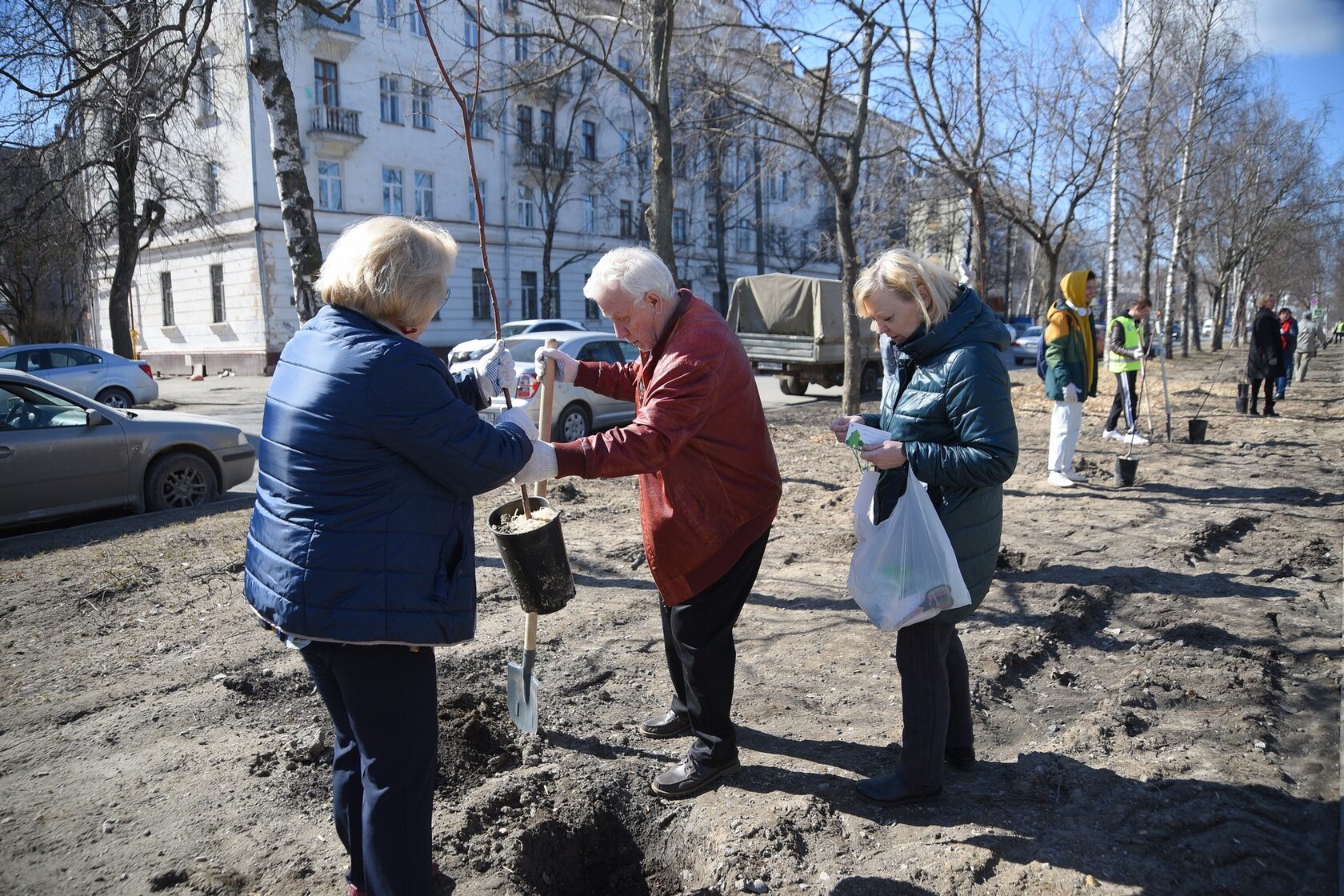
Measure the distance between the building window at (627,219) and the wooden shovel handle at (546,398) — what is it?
36.1 m

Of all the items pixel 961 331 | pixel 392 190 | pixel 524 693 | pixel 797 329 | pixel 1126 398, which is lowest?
pixel 524 693

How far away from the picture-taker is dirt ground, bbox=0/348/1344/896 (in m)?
2.62

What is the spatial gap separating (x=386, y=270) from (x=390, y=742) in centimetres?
113

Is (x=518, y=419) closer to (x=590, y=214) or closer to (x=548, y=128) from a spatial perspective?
(x=548, y=128)

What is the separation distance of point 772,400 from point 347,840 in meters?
16.4

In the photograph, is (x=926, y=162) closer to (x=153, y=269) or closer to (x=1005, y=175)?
(x=1005, y=175)

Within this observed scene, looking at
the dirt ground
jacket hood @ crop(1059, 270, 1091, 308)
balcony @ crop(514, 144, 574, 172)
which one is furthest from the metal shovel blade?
balcony @ crop(514, 144, 574, 172)

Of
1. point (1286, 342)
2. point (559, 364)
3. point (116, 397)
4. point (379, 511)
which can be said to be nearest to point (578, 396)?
point (559, 364)

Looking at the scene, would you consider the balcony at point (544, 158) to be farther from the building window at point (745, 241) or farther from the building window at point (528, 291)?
the building window at point (745, 241)

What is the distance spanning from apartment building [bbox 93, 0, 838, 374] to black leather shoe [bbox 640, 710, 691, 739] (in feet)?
65.6

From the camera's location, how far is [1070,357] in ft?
25.7

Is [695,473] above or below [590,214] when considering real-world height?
below

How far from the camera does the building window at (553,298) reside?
33.4 meters

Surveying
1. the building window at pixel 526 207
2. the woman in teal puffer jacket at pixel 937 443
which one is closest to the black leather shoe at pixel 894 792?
the woman in teal puffer jacket at pixel 937 443
